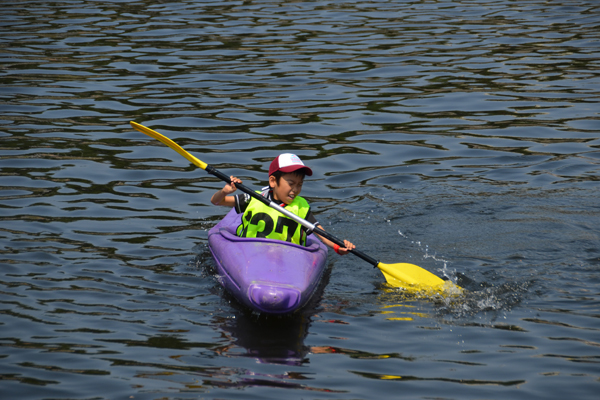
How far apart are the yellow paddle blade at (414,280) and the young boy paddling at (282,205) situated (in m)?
0.40

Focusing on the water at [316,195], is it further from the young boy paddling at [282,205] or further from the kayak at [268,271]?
the young boy paddling at [282,205]

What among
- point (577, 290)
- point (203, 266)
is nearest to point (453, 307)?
point (577, 290)

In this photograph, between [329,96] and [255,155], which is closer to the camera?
[255,155]

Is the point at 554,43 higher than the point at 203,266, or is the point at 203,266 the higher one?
the point at 554,43

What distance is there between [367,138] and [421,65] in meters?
3.44

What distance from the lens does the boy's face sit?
5.61m

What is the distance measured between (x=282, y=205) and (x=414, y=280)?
4.22ft

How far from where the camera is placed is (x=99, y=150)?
28.0 feet

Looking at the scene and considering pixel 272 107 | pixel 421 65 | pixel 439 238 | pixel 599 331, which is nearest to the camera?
pixel 599 331

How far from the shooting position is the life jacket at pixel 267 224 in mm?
5633

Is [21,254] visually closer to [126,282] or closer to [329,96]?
[126,282]

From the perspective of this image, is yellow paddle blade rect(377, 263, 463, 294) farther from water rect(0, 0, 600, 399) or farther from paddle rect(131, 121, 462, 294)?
water rect(0, 0, 600, 399)

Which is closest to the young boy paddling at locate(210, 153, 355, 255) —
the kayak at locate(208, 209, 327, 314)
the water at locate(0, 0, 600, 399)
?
the kayak at locate(208, 209, 327, 314)

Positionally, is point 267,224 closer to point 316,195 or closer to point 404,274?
point 404,274
